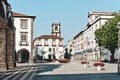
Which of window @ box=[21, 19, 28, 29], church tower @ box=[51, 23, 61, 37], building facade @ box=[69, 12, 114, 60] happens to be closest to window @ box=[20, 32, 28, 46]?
window @ box=[21, 19, 28, 29]

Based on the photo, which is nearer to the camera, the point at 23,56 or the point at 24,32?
the point at 24,32

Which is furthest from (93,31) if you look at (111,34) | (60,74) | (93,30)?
(60,74)

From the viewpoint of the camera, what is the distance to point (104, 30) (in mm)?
72312

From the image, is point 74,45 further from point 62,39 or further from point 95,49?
point 95,49

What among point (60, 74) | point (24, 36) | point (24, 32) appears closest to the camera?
point (60, 74)

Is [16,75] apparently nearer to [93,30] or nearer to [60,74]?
[60,74]

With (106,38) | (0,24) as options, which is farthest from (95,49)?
(0,24)

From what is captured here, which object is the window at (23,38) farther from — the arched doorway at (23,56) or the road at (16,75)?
the road at (16,75)

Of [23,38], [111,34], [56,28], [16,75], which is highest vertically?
[56,28]

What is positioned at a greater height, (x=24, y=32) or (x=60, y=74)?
(x=24, y=32)

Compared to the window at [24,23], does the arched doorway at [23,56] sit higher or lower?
lower

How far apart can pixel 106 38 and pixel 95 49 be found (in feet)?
120

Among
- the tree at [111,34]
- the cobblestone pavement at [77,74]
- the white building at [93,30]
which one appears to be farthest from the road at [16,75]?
the white building at [93,30]

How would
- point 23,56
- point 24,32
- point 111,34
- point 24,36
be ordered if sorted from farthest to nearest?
point 23,56 → point 24,36 → point 24,32 → point 111,34
